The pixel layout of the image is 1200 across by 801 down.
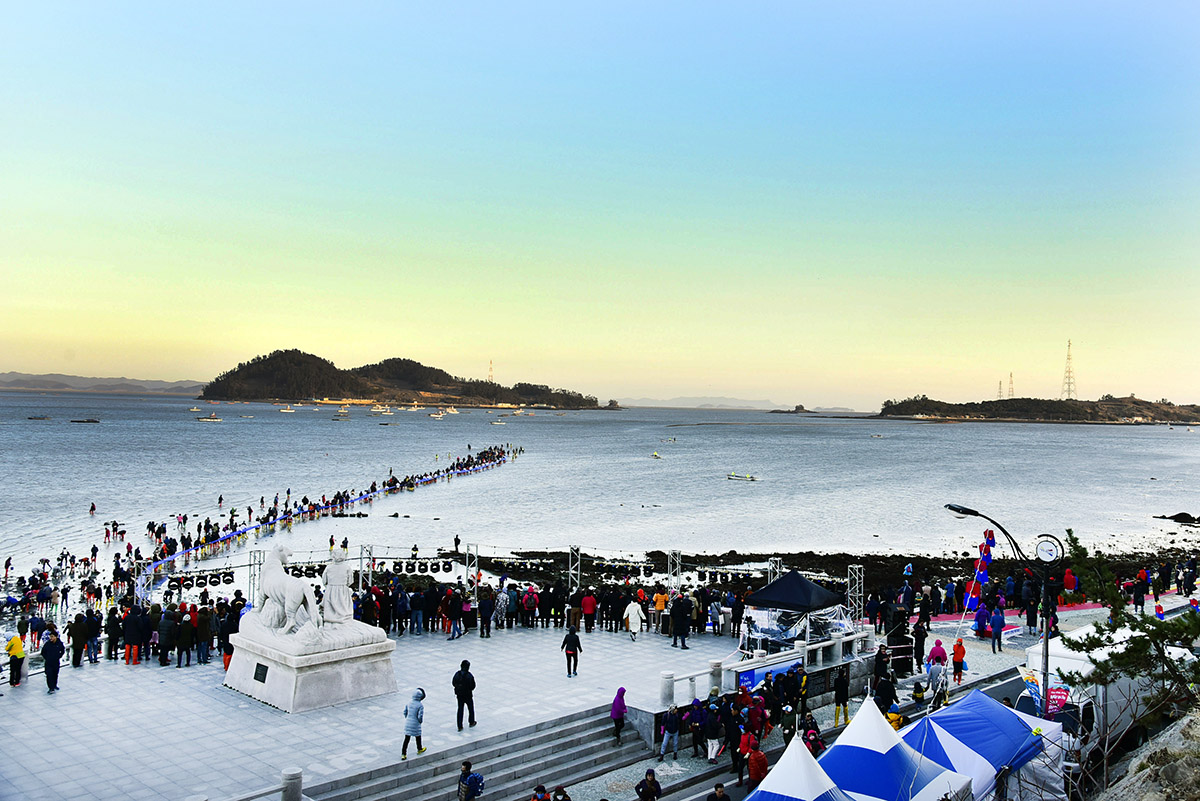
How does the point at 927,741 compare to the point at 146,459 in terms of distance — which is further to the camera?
the point at 146,459

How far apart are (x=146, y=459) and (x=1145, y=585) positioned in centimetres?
9073

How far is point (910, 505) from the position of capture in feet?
204

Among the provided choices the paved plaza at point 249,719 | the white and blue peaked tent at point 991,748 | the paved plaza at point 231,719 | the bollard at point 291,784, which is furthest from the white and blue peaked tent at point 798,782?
the bollard at point 291,784

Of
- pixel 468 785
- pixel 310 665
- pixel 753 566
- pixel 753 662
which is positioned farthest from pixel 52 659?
pixel 753 566

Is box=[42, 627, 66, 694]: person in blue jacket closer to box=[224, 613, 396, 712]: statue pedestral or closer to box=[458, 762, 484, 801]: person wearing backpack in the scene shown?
box=[224, 613, 396, 712]: statue pedestral

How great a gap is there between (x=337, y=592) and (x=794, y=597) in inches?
352

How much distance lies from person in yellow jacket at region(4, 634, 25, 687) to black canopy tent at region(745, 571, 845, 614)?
45.8 feet

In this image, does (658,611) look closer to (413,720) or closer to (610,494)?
(413,720)

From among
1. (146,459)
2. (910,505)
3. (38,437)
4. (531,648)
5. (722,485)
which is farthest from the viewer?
(38,437)

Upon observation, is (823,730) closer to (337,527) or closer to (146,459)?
(337,527)

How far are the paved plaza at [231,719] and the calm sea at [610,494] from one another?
2332cm

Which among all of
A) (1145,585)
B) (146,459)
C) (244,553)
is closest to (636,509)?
(244,553)

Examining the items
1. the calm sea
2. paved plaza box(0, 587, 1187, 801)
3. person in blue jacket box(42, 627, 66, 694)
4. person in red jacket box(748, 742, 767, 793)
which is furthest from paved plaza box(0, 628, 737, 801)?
the calm sea

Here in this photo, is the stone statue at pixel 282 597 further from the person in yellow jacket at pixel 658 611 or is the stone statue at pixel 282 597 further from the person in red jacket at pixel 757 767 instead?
the person in yellow jacket at pixel 658 611
